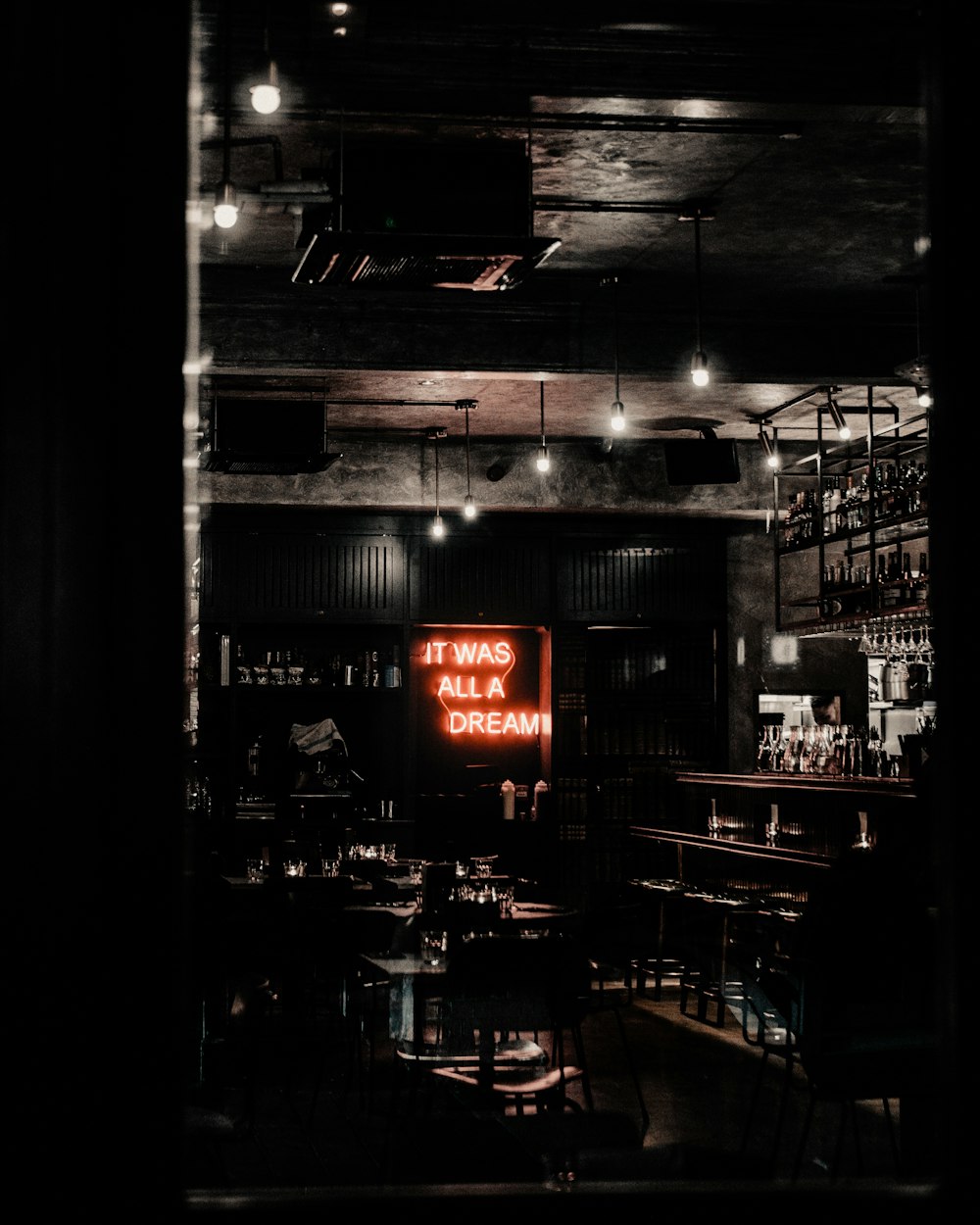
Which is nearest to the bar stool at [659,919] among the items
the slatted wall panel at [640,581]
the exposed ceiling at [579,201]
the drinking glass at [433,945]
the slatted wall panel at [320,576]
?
the slatted wall panel at [640,581]

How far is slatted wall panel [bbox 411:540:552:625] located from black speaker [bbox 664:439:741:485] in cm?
186

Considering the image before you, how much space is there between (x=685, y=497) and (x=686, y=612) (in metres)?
1.02

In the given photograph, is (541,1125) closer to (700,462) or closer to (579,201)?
(579,201)

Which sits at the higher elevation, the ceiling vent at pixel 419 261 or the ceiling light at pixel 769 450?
the ceiling light at pixel 769 450

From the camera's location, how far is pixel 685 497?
37.3 feet

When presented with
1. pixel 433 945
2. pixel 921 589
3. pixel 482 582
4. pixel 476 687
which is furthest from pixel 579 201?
pixel 476 687

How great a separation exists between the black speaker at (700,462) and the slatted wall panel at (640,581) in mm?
1722

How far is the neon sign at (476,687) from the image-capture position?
11703 millimetres

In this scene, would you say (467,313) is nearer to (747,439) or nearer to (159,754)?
(747,439)

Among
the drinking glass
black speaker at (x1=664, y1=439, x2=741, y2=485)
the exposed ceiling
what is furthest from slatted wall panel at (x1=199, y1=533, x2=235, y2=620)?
→ the drinking glass

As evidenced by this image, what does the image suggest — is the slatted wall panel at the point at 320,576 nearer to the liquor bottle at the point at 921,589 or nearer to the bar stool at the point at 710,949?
the bar stool at the point at 710,949

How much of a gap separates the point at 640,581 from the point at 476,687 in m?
1.69

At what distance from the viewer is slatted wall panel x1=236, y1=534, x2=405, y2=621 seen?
11062 millimetres

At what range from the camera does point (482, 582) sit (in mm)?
11414
